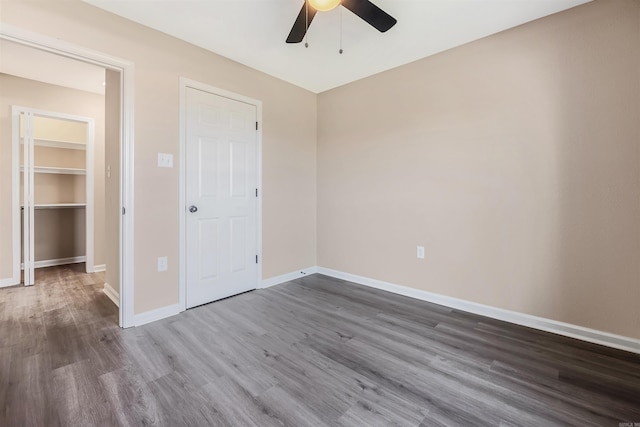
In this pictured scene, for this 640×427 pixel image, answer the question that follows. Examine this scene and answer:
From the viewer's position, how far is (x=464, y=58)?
2566 mm

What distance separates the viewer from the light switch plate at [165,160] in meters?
2.41

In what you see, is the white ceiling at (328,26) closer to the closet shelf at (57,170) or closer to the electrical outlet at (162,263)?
the electrical outlet at (162,263)

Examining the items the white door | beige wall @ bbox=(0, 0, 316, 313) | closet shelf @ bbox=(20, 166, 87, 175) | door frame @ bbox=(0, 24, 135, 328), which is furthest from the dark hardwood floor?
closet shelf @ bbox=(20, 166, 87, 175)

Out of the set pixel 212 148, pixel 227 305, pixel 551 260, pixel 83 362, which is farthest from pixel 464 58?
pixel 83 362

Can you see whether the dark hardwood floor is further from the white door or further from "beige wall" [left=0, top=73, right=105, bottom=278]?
"beige wall" [left=0, top=73, right=105, bottom=278]

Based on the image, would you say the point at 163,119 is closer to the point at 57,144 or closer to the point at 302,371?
the point at 302,371

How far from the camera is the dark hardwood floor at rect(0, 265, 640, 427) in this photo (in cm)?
137

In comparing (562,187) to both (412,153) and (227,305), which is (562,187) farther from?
(227,305)

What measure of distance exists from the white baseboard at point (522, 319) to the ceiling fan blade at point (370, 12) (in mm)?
2457

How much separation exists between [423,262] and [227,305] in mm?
2065

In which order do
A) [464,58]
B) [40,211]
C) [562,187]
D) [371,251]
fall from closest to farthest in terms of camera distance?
[562,187] → [464,58] → [371,251] → [40,211]

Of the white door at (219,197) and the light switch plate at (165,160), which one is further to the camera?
the white door at (219,197)

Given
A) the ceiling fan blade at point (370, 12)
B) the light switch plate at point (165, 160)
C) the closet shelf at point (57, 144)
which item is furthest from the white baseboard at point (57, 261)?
the ceiling fan blade at point (370, 12)

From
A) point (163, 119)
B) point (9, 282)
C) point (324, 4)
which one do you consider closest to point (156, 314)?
point (163, 119)
